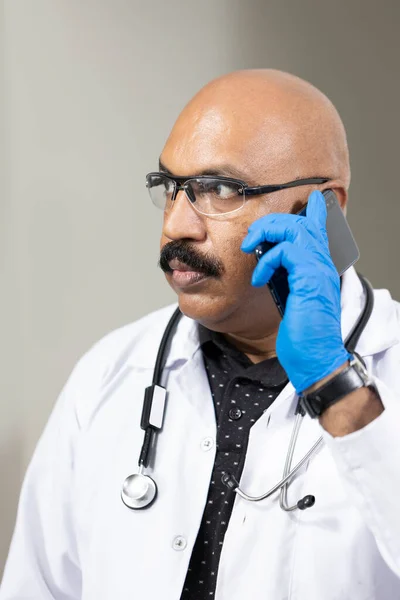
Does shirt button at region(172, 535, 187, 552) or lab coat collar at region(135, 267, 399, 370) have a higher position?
lab coat collar at region(135, 267, 399, 370)

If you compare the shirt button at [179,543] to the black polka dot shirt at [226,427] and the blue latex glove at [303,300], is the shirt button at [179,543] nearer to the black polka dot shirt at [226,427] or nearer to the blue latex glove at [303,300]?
the black polka dot shirt at [226,427]

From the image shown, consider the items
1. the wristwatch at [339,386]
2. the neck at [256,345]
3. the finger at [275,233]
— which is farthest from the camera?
the neck at [256,345]

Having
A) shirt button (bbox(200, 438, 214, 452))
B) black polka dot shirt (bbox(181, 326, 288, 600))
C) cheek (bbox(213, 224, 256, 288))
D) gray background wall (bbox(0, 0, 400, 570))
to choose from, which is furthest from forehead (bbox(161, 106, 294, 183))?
gray background wall (bbox(0, 0, 400, 570))

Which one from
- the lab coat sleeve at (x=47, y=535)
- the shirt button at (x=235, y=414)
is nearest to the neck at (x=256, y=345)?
the shirt button at (x=235, y=414)

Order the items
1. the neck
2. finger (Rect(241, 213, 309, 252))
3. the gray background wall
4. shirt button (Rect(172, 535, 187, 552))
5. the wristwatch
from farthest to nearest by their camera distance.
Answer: the gray background wall, the neck, shirt button (Rect(172, 535, 187, 552)), finger (Rect(241, 213, 309, 252)), the wristwatch

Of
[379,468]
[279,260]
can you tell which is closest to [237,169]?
[279,260]

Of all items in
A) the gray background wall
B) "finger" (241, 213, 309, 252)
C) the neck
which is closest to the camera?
"finger" (241, 213, 309, 252)

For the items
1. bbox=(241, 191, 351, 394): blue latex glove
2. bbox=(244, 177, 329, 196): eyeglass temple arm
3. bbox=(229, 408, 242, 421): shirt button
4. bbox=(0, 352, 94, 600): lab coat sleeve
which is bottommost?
bbox=(0, 352, 94, 600): lab coat sleeve

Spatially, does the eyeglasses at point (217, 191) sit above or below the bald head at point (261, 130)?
below

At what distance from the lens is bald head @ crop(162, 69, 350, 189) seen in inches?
55.2

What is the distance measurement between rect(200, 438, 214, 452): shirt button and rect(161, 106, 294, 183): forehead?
47 centimetres

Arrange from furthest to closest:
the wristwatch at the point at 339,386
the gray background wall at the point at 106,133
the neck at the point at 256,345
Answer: the gray background wall at the point at 106,133 → the neck at the point at 256,345 → the wristwatch at the point at 339,386

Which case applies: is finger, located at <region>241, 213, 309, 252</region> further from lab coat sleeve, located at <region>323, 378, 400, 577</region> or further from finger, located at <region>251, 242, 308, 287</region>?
lab coat sleeve, located at <region>323, 378, 400, 577</region>

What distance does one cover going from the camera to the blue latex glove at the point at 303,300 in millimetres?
1128
